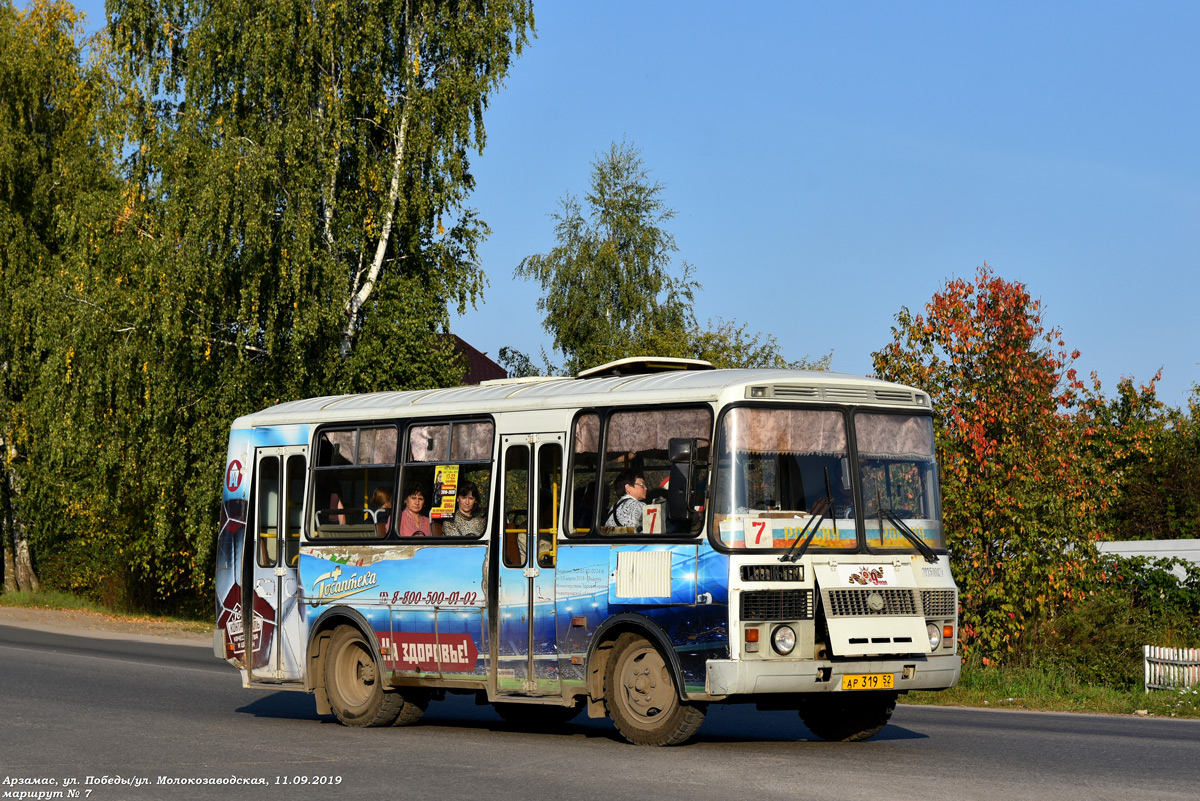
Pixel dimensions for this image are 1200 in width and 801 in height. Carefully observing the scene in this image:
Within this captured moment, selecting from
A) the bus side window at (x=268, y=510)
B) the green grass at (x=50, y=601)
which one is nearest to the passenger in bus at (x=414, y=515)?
the bus side window at (x=268, y=510)

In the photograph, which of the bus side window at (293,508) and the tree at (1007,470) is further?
the tree at (1007,470)

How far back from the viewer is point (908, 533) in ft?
40.5

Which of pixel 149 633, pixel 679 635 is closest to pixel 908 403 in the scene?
pixel 679 635

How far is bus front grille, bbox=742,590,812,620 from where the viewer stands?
11430mm

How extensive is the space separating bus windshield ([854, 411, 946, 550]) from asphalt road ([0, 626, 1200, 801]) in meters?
1.74

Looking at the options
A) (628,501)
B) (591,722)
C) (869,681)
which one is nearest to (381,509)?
(591,722)

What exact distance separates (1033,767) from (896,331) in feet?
43.6

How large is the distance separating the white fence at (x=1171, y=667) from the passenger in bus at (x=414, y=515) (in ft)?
35.6

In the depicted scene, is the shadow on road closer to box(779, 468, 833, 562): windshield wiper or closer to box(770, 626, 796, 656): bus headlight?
box(770, 626, 796, 656): bus headlight

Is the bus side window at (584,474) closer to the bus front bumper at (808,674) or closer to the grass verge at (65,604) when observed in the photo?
the bus front bumper at (808,674)

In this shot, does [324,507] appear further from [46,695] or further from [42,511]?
[42,511]

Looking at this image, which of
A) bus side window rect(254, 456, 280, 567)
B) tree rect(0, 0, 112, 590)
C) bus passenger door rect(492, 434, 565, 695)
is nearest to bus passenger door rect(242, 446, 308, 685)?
bus side window rect(254, 456, 280, 567)

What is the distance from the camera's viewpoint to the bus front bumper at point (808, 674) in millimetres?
11289

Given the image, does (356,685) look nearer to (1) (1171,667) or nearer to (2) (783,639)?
(2) (783,639)
